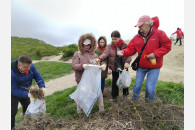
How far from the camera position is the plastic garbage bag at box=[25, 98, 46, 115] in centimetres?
231

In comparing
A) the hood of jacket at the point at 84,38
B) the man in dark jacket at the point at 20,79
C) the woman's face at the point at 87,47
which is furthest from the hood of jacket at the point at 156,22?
the man in dark jacket at the point at 20,79

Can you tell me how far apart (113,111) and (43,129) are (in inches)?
47.0

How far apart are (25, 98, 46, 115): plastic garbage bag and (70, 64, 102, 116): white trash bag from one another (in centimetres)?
63

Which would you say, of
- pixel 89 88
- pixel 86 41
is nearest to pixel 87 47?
pixel 86 41

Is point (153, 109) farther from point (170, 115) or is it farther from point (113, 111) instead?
point (113, 111)

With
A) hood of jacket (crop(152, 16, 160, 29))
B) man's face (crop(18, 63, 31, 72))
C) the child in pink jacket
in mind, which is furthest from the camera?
the child in pink jacket

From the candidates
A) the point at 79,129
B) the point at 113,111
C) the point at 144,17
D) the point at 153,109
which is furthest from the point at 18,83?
the point at 144,17

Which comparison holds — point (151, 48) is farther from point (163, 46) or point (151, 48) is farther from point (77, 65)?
point (77, 65)

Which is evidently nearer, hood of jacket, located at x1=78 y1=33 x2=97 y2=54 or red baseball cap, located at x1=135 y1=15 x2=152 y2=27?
red baseball cap, located at x1=135 y1=15 x2=152 y2=27

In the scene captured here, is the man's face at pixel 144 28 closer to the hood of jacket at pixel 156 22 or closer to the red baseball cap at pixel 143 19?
the red baseball cap at pixel 143 19

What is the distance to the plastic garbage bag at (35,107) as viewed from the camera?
231cm

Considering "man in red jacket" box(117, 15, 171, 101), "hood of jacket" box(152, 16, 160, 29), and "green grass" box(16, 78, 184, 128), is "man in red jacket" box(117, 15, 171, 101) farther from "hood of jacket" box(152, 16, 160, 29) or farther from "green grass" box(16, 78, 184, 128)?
"green grass" box(16, 78, 184, 128)

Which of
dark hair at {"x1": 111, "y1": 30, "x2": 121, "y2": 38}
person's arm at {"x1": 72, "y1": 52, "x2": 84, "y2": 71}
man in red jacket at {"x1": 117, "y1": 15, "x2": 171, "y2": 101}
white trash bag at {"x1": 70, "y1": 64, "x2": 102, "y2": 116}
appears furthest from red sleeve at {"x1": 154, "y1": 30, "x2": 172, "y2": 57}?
person's arm at {"x1": 72, "y1": 52, "x2": 84, "y2": 71}

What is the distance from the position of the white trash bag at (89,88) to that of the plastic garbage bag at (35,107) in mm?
629
